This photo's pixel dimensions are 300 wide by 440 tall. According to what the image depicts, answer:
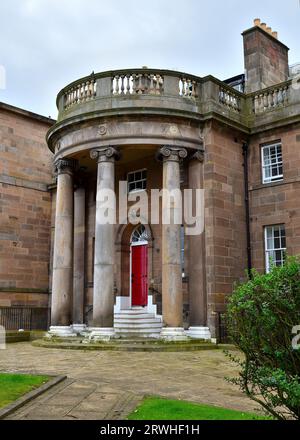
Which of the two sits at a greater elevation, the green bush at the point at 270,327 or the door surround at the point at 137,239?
the door surround at the point at 137,239

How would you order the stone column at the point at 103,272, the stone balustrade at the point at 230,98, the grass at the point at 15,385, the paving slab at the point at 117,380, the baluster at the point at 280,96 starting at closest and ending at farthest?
the paving slab at the point at 117,380, the grass at the point at 15,385, the stone column at the point at 103,272, the baluster at the point at 280,96, the stone balustrade at the point at 230,98

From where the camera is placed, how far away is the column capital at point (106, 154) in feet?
50.4

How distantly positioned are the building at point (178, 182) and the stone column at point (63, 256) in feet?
0.11

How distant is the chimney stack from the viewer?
1872cm

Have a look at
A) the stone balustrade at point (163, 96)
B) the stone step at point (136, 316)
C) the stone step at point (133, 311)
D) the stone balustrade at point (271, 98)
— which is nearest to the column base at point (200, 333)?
the stone step at point (136, 316)

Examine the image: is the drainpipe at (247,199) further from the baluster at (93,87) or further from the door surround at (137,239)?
the baluster at (93,87)

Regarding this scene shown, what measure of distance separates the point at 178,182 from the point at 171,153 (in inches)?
37.4

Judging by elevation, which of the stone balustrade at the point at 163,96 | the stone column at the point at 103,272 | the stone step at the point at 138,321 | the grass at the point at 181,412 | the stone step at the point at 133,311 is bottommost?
the grass at the point at 181,412

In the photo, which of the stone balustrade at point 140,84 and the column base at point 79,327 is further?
the column base at point 79,327

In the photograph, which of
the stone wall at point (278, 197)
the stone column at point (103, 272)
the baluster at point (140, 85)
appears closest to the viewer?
the stone column at point (103, 272)

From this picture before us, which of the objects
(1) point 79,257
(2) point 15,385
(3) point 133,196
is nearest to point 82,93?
(3) point 133,196

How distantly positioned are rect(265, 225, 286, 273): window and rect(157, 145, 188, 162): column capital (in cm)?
389

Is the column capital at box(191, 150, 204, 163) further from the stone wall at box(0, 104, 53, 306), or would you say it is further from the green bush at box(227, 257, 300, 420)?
the green bush at box(227, 257, 300, 420)

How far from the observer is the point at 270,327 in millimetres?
4582
